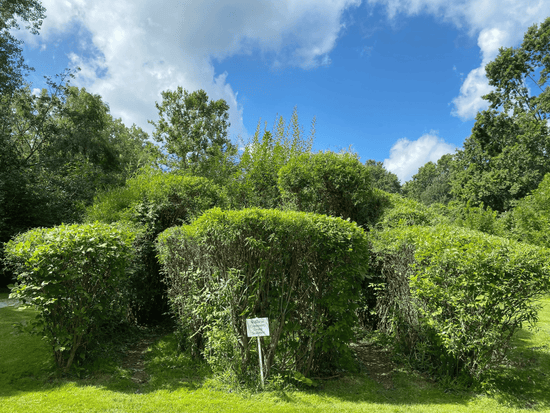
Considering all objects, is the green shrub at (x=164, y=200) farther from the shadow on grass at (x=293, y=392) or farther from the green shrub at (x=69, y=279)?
the shadow on grass at (x=293, y=392)

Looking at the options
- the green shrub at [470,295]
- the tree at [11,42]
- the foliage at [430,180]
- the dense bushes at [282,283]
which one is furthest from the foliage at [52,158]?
the foliage at [430,180]

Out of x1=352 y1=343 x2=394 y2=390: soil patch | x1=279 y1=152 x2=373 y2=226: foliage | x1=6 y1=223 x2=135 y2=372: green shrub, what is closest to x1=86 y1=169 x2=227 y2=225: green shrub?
x1=279 y1=152 x2=373 y2=226: foliage

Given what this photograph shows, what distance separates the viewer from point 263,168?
10.5m

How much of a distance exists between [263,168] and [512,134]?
82.7 feet

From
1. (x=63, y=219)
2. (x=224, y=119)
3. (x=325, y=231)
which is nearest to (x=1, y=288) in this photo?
(x=63, y=219)

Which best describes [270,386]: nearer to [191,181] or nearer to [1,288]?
[191,181]

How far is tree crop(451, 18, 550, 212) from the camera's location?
24125mm

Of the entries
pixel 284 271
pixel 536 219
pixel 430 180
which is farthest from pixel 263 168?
pixel 430 180

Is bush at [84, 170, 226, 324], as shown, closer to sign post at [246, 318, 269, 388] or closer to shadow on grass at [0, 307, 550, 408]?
shadow on grass at [0, 307, 550, 408]

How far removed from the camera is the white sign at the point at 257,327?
457cm

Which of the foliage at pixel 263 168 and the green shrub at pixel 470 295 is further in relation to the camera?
the foliage at pixel 263 168

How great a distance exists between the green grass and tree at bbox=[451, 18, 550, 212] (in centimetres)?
2453

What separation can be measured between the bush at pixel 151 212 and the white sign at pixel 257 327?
431cm

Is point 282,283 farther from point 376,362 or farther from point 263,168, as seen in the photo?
point 263,168
